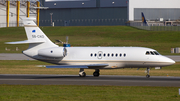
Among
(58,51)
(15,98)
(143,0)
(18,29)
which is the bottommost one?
(15,98)

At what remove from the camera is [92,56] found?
1379 inches

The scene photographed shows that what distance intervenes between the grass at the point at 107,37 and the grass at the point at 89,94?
187ft

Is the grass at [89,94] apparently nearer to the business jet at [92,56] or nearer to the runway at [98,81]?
Result: the runway at [98,81]

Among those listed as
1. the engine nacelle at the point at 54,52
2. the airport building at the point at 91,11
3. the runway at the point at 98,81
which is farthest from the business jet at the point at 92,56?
the airport building at the point at 91,11

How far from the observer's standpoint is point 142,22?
115 meters

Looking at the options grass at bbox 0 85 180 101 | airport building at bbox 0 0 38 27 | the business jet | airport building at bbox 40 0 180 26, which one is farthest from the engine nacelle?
airport building at bbox 0 0 38 27

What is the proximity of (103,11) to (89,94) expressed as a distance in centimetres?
10731

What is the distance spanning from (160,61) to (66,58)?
978 cm

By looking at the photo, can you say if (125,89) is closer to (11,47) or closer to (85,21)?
(11,47)

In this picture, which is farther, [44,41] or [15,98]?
[44,41]

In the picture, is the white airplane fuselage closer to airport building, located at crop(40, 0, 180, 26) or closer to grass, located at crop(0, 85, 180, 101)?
grass, located at crop(0, 85, 180, 101)

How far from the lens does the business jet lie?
110 feet

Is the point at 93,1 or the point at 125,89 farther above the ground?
the point at 93,1

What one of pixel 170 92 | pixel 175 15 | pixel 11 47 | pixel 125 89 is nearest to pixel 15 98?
pixel 125 89
